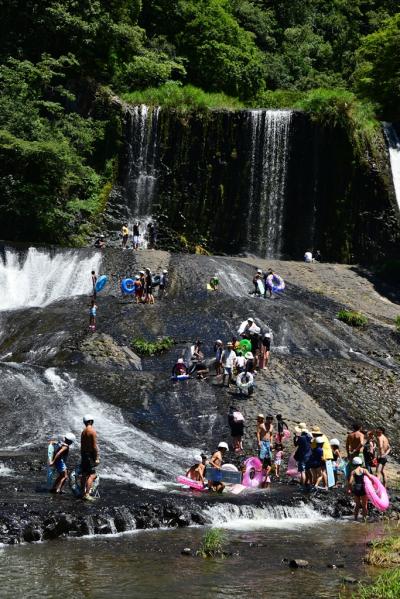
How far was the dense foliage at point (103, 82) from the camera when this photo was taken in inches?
1633

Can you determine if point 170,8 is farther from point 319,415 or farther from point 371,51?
point 319,415

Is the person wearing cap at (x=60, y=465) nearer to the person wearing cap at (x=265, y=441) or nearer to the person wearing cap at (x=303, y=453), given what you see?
the person wearing cap at (x=265, y=441)

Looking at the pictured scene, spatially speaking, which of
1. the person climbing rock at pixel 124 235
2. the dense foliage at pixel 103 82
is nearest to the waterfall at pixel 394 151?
the dense foliage at pixel 103 82

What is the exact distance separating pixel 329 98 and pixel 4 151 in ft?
55.9

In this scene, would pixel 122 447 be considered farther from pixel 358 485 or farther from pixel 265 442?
pixel 358 485

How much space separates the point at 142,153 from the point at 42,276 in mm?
13344

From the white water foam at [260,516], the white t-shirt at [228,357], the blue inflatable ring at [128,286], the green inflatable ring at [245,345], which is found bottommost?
the white water foam at [260,516]

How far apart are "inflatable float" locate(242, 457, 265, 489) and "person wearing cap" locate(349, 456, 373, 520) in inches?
115

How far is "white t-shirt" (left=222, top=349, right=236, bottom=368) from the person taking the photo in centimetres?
2488

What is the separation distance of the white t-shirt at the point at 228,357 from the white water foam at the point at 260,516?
25.0 ft

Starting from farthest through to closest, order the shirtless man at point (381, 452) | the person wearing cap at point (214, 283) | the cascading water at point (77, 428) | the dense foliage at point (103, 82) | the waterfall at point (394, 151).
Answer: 1. the waterfall at point (394, 151)
2. the dense foliage at point (103, 82)
3. the person wearing cap at point (214, 283)
4. the shirtless man at point (381, 452)
5. the cascading water at point (77, 428)

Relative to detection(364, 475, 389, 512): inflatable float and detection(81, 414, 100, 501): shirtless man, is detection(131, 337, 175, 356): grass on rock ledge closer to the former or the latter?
detection(81, 414, 100, 501): shirtless man

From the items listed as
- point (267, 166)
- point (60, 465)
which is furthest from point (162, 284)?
point (60, 465)

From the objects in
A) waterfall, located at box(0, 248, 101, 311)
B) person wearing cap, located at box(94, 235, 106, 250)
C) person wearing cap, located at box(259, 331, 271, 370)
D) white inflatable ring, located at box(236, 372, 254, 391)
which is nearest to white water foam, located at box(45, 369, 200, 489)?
white inflatable ring, located at box(236, 372, 254, 391)
